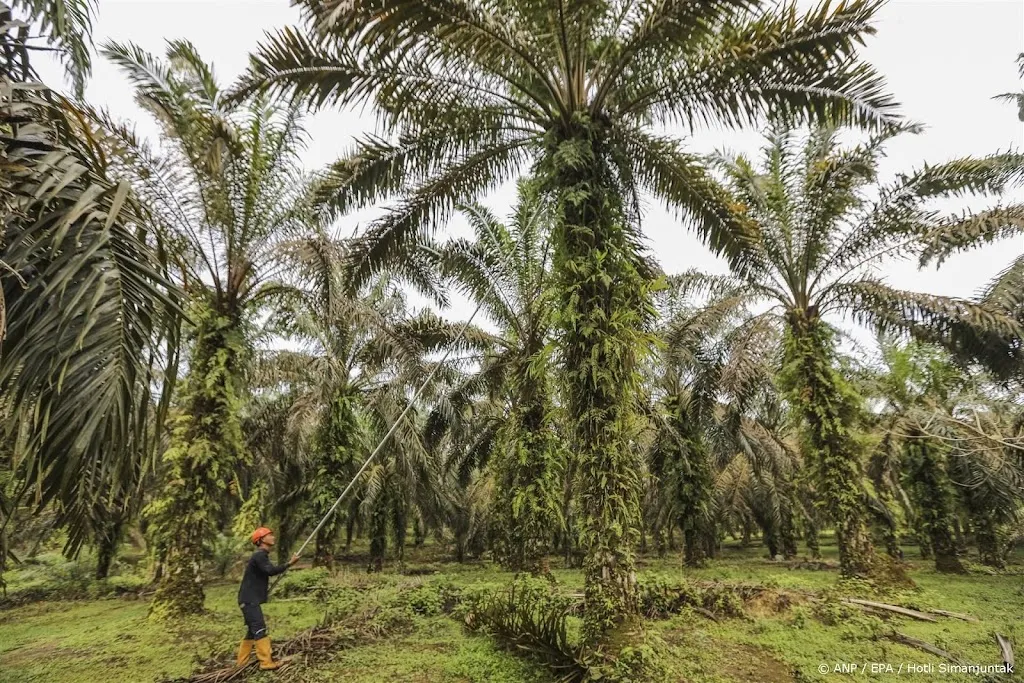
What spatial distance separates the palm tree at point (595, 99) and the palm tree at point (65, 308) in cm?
319

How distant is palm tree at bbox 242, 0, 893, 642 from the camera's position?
5.44 meters

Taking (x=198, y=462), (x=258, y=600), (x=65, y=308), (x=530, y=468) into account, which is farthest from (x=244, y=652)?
(x=530, y=468)

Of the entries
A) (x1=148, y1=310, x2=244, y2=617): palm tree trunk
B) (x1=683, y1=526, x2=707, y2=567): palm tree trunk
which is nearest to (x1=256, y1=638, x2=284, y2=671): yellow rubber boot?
(x1=148, y1=310, x2=244, y2=617): palm tree trunk

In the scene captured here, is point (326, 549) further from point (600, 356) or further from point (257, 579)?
point (600, 356)

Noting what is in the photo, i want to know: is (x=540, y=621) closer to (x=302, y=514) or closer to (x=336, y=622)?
(x=336, y=622)

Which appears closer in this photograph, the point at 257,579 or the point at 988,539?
the point at 257,579

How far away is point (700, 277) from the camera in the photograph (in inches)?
472

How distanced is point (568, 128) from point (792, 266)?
654 cm

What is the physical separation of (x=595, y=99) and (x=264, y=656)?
25.3 ft

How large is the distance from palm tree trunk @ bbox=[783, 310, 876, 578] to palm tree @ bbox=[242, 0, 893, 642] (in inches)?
192

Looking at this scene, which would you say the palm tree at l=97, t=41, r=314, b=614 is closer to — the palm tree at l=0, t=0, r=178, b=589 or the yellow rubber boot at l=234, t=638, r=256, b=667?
the yellow rubber boot at l=234, t=638, r=256, b=667

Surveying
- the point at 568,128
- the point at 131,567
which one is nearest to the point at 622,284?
the point at 568,128

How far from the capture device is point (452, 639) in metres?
7.02

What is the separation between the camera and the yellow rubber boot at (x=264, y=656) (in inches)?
223
